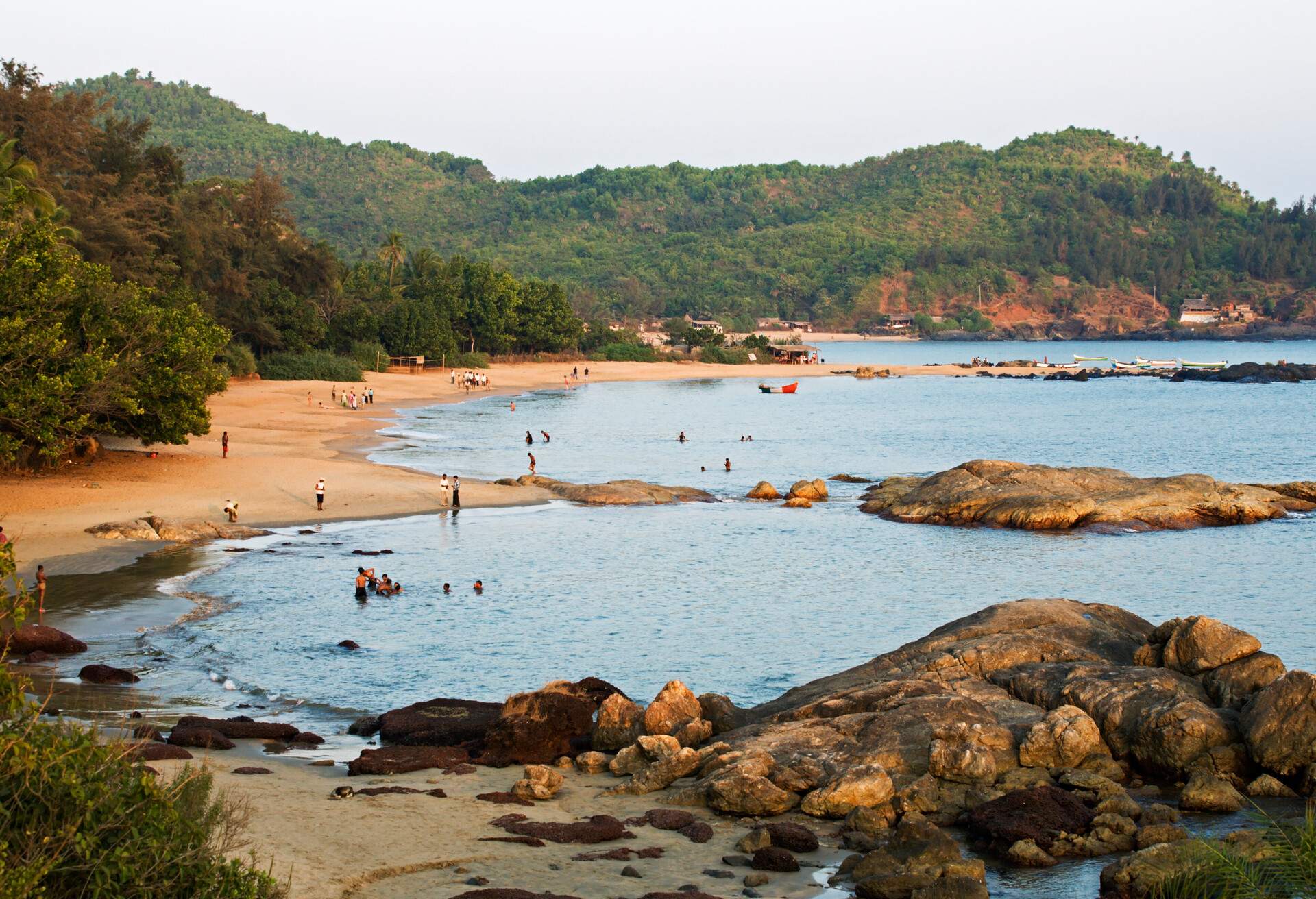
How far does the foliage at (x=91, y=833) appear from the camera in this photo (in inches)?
305

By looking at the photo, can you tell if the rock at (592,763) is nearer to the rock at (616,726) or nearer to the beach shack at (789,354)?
the rock at (616,726)

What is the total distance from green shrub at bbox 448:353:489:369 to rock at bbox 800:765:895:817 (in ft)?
308

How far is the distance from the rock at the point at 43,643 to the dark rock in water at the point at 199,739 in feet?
20.0

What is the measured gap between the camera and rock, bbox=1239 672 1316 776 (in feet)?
49.8

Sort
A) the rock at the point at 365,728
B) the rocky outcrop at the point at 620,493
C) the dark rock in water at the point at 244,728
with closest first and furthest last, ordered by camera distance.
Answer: the dark rock in water at the point at 244,728 < the rock at the point at 365,728 < the rocky outcrop at the point at 620,493

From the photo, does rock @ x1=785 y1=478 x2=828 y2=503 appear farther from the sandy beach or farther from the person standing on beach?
the person standing on beach

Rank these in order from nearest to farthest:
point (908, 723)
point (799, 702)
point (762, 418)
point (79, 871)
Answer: point (79, 871)
point (908, 723)
point (799, 702)
point (762, 418)

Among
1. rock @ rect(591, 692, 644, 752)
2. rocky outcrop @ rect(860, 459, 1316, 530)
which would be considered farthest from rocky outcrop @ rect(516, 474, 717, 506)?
rock @ rect(591, 692, 644, 752)

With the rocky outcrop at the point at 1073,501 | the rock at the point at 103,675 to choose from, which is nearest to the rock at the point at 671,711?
the rock at the point at 103,675

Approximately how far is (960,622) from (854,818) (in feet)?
25.3

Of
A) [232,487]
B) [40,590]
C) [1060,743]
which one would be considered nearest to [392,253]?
[232,487]

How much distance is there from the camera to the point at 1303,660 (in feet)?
78.0

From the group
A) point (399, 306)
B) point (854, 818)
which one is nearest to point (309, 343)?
point (399, 306)

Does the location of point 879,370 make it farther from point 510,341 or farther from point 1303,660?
point 1303,660
